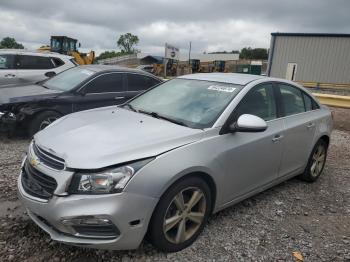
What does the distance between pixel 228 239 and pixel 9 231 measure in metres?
2.13

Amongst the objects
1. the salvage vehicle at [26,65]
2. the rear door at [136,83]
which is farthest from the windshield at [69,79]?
the salvage vehicle at [26,65]

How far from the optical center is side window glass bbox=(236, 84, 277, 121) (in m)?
3.74

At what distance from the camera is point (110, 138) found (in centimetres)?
303

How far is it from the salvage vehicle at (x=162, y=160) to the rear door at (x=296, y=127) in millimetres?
19

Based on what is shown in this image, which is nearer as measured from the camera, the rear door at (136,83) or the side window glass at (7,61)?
the rear door at (136,83)

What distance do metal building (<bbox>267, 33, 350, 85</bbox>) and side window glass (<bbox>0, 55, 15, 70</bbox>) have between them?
24.7 meters

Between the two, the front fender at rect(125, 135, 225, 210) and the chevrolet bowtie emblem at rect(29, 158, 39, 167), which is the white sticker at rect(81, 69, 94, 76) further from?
the front fender at rect(125, 135, 225, 210)

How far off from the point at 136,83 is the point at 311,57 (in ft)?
85.1

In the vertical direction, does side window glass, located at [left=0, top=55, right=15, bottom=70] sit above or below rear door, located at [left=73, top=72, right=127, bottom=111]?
above

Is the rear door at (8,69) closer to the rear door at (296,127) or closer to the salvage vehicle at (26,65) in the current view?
the salvage vehicle at (26,65)

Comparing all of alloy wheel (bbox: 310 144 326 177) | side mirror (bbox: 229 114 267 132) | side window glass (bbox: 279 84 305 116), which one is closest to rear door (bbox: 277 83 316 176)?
side window glass (bbox: 279 84 305 116)

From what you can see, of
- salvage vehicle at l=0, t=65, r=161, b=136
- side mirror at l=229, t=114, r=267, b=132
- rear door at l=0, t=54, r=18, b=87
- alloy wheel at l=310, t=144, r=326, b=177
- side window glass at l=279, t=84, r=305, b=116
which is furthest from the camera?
rear door at l=0, t=54, r=18, b=87

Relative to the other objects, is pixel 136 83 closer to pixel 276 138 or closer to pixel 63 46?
pixel 276 138

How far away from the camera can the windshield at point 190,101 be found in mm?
3548
